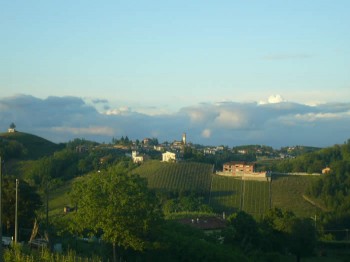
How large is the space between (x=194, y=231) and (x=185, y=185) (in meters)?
51.8

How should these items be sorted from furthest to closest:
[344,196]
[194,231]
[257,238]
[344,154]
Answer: [344,154]
[344,196]
[257,238]
[194,231]

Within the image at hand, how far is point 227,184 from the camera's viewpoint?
95.1 metres

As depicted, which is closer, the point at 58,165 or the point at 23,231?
the point at 23,231

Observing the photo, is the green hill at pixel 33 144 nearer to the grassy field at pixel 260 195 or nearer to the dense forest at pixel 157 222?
the dense forest at pixel 157 222

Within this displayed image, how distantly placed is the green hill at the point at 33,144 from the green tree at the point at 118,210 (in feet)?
316

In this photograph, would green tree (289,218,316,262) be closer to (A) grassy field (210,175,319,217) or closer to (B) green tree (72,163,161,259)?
(B) green tree (72,163,161,259)

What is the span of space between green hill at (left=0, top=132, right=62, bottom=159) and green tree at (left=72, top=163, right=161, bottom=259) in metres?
96.3

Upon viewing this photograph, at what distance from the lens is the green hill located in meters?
128

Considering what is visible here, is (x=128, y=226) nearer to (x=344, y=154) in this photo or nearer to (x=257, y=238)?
(x=257, y=238)

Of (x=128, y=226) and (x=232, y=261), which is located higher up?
(x=128, y=226)

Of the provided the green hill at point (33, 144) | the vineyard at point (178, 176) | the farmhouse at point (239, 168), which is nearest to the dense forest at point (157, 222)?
the vineyard at point (178, 176)

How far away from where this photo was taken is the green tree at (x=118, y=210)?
27.5 meters

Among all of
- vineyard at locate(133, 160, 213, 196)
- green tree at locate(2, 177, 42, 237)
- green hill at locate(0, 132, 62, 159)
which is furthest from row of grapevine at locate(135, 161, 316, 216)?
green tree at locate(2, 177, 42, 237)

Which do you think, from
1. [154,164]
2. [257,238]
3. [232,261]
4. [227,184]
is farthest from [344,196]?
[232,261]
